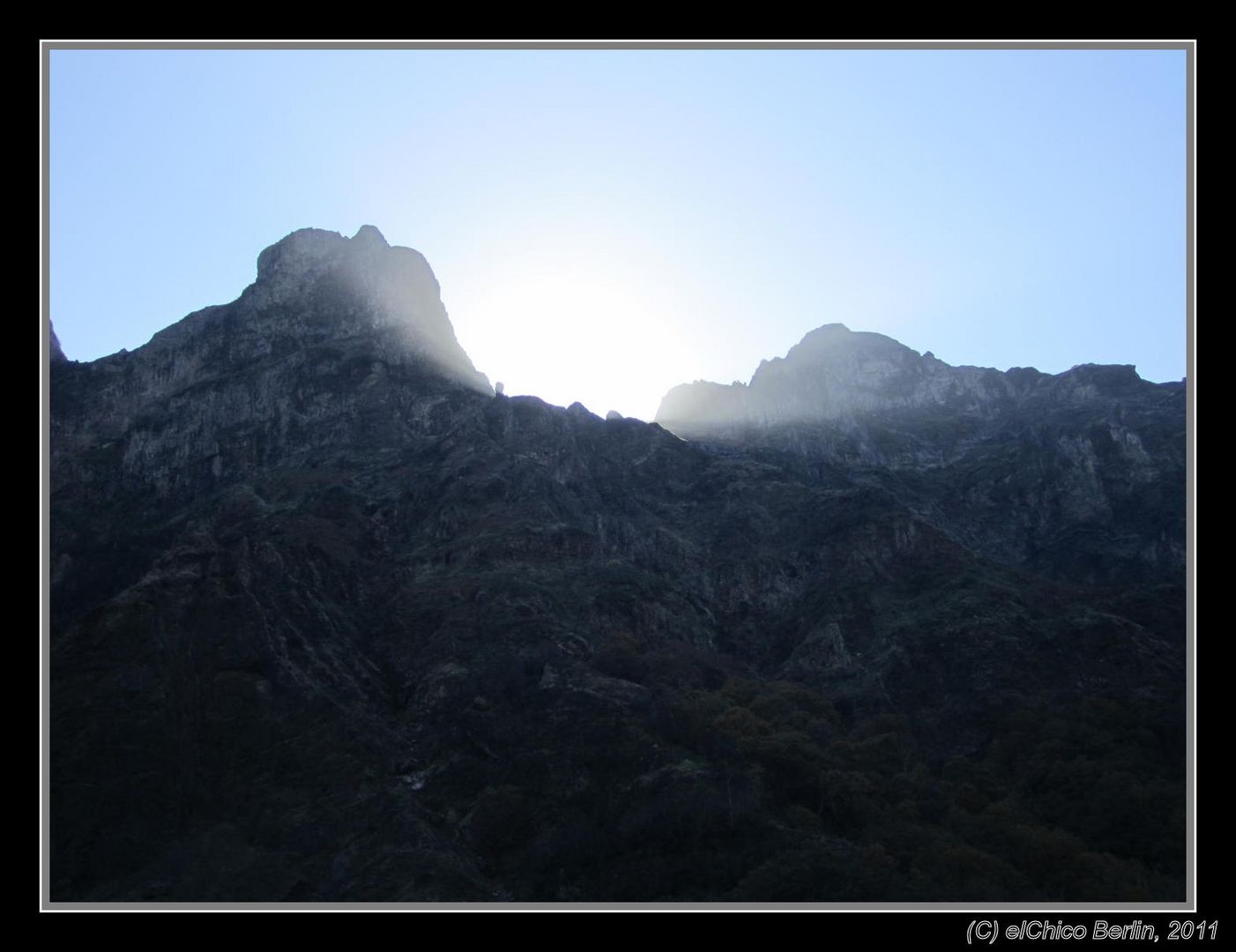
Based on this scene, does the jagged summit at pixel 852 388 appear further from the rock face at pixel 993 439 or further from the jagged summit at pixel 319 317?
the jagged summit at pixel 319 317

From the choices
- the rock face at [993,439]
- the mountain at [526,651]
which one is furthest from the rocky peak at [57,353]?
the rock face at [993,439]

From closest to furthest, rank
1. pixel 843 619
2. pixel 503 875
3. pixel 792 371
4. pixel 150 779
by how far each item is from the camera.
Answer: pixel 503 875 < pixel 150 779 < pixel 843 619 < pixel 792 371

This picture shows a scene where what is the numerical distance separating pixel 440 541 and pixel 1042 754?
182 ft

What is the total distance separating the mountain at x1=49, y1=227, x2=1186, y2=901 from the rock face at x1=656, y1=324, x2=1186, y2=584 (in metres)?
1.26

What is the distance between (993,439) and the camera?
6437 inches

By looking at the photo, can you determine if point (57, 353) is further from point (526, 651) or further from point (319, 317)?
point (526, 651)

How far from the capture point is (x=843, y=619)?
356 feet

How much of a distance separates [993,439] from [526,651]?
9506cm

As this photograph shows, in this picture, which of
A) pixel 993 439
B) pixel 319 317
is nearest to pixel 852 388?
pixel 993 439

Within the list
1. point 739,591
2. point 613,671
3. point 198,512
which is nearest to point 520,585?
point 613,671

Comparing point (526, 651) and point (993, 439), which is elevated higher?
point (993, 439)

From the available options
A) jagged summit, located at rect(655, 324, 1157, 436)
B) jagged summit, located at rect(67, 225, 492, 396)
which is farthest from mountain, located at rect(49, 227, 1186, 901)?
jagged summit, located at rect(655, 324, 1157, 436)

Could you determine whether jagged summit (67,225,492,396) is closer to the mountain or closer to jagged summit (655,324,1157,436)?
the mountain

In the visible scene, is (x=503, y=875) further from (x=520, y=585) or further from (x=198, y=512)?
(x=198, y=512)
